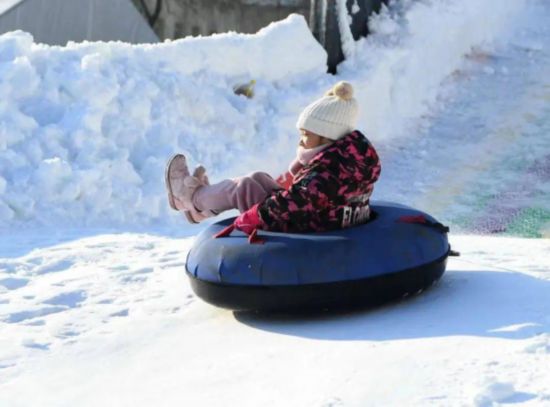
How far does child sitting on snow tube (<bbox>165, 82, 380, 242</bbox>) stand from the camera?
4.64 meters

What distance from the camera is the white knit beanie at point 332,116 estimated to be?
478cm

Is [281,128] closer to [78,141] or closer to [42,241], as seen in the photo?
[78,141]

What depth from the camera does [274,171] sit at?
8.61 m

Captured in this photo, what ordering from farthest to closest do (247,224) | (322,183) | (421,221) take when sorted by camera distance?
(421,221) → (247,224) → (322,183)

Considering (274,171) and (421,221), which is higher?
(421,221)

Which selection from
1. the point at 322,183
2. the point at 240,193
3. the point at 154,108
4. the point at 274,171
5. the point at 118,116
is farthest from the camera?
the point at 274,171

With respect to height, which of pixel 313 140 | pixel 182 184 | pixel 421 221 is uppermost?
pixel 313 140

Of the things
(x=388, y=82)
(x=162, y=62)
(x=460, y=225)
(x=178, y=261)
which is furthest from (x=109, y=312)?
(x=388, y=82)

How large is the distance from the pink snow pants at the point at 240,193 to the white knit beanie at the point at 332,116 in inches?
13.9

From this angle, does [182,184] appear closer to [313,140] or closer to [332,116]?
[313,140]

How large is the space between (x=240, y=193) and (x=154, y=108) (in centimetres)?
323

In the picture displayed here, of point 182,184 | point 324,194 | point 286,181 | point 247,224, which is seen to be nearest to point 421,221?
point 324,194

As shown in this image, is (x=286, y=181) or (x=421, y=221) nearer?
(x=421, y=221)

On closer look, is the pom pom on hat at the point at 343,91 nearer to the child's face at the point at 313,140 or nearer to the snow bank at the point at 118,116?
the child's face at the point at 313,140
